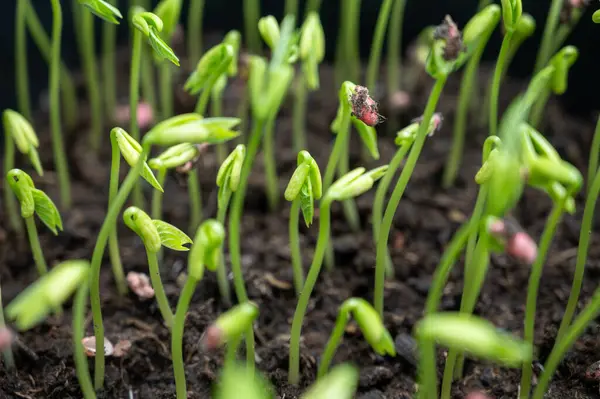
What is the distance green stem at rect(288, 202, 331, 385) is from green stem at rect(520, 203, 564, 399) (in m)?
0.21

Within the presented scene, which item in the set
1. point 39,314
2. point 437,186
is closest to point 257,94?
point 39,314

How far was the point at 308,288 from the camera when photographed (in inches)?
29.6

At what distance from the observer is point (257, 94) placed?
623 mm

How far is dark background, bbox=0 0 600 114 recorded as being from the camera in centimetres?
142

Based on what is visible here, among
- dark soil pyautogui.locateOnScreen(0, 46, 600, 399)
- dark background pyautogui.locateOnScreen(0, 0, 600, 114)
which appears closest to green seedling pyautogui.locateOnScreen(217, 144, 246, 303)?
dark soil pyautogui.locateOnScreen(0, 46, 600, 399)

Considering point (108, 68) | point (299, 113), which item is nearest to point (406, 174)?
point (299, 113)

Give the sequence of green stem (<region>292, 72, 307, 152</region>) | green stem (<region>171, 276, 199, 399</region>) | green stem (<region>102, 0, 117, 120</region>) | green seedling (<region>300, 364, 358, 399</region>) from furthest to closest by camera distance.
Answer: green stem (<region>102, 0, 117, 120</region>)
green stem (<region>292, 72, 307, 152</region>)
green stem (<region>171, 276, 199, 399</region>)
green seedling (<region>300, 364, 358, 399</region>)

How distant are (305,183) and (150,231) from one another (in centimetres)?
17

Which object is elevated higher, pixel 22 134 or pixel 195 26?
pixel 195 26

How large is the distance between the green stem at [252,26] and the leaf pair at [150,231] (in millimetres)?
663

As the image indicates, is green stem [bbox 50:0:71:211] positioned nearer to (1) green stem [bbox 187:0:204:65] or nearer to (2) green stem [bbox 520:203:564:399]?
(1) green stem [bbox 187:0:204:65]

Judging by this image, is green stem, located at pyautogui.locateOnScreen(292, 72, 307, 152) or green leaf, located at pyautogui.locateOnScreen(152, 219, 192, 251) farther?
green stem, located at pyautogui.locateOnScreen(292, 72, 307, 152)

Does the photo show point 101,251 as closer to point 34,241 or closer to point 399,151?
point 34,241

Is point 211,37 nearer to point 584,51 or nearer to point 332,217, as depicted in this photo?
point 332,217
